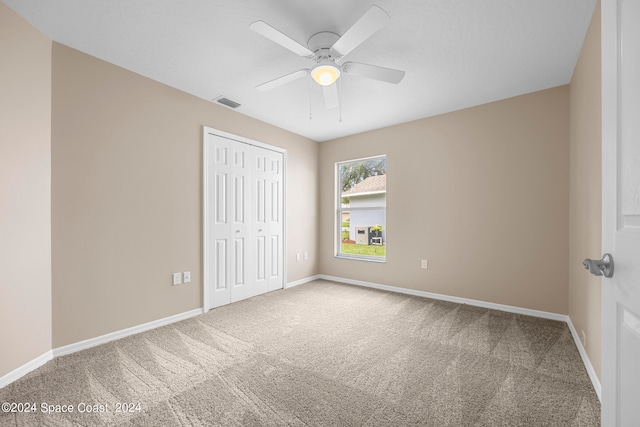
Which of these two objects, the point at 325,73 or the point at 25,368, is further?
the point at 325,73

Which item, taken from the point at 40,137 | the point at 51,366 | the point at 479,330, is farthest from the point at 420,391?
the point at 40,137

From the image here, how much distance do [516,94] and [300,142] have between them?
3.06 meters

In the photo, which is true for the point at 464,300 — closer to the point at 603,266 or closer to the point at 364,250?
the point at 364,250

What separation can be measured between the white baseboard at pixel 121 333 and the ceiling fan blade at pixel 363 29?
10.0 feet

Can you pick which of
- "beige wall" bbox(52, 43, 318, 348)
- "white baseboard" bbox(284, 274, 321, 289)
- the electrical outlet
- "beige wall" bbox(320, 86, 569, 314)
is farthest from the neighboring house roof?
the electrical outlet

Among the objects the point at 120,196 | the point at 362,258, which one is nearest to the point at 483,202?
the point at 362,258

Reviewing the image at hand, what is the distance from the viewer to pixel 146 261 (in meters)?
2.77

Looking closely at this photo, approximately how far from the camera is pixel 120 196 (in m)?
2.58

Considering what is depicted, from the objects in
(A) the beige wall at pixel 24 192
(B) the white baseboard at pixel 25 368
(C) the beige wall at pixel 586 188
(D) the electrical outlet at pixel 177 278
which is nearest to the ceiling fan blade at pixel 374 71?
(C) the beige wall at pixel 586 188

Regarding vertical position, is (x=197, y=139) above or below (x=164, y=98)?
below

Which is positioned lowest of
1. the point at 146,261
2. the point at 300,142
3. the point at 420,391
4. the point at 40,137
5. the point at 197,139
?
the point at 420,391

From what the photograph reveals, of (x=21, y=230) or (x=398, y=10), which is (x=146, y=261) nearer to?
(x=21, y=230)

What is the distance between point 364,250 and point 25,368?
4006 millimetres

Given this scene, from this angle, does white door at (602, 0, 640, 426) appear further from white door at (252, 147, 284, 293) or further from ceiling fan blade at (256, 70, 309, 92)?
white door at (252, 147, 284, 293)
